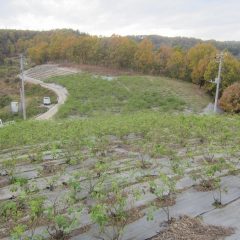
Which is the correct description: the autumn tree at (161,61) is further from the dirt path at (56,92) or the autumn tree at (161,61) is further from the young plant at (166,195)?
the young plant at (166,195)

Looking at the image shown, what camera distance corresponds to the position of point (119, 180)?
6965 mm

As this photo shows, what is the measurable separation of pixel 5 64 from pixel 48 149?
7459 cm

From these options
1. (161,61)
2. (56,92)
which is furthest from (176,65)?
(56,92)

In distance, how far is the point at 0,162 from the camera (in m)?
8.76

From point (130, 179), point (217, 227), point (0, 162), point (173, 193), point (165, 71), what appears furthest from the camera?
point (165, 71)

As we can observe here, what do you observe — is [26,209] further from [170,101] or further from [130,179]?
[170,101]

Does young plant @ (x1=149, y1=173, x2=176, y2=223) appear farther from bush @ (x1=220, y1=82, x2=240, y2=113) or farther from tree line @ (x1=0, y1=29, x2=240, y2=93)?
tree line @ (x1=0, y1=29, x2=240, y2=93)

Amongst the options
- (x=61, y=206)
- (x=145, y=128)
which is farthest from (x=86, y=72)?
(x=61, y=206)

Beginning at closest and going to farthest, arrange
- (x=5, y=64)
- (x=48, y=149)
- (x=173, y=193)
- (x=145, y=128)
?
(x=173, y=193) → (x=48, y=149) → (x=145, y=128) → (x=5, y=64)

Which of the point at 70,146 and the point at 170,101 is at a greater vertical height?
the point at 70,146

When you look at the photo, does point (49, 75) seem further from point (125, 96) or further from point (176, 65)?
point (125, 96)

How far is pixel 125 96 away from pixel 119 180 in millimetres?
30823

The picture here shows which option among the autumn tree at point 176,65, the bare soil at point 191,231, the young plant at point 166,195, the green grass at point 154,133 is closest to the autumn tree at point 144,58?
the autumn tree at point 176,65

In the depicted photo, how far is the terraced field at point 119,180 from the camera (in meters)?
5.01
